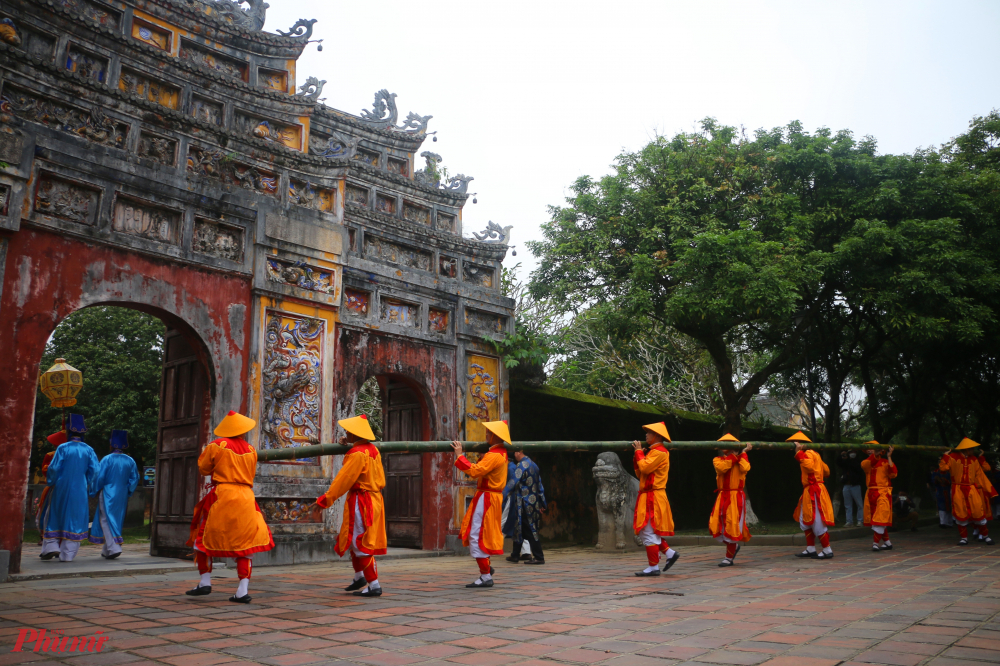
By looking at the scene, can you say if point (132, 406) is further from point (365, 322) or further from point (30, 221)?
point (30, 221)

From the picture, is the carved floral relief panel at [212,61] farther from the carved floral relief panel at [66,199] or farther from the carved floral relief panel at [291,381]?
the carved floral relief panel at [291,381]

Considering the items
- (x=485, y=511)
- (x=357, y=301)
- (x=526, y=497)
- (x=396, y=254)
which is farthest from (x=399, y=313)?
(x=485, y=511)

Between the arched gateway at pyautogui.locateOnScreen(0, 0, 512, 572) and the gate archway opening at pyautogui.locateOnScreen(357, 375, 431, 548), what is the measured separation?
56 millimetres

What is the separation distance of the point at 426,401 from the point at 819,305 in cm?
876

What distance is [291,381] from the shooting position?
995cm

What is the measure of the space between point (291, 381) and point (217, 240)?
2.14m

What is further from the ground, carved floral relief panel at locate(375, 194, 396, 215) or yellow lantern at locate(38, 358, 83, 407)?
carved floral relief panel at locate(375, 194, 396, 215)

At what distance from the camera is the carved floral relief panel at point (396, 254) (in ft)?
38.1

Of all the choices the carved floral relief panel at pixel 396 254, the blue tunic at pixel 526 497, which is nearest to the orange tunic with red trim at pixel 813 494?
the blue tunic at pixel 526 497

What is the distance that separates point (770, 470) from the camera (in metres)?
19.2

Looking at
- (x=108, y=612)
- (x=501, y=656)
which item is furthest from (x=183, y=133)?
(x=501, y=656)

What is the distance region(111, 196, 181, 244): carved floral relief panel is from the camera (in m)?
8.66

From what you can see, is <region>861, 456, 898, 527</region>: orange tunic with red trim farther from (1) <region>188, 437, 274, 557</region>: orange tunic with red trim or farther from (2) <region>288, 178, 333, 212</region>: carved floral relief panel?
(2) <region>288, 178, 333, 212</region>: carved floral relief panel

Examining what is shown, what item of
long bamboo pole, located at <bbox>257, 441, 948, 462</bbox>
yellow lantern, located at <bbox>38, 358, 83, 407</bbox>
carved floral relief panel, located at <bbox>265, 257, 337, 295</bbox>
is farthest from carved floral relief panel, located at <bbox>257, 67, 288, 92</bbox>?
long bamboo pole, located at <bbox>257, 441, 948, 462</bbox>
